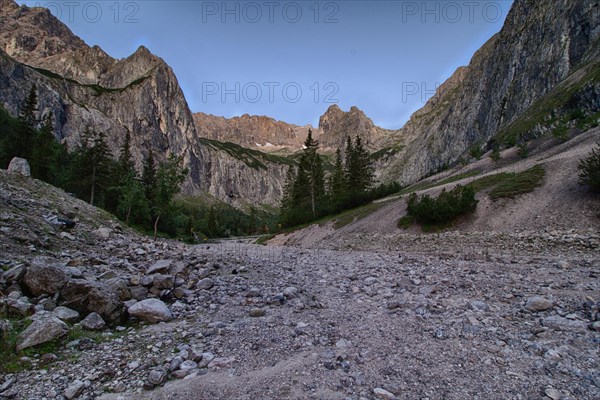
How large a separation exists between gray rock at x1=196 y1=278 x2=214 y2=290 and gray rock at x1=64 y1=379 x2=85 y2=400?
5563 mm

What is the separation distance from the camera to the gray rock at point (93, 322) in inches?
263

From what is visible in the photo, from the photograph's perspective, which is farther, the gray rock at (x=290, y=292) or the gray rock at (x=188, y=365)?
the gray rock at (x=290, y=292)

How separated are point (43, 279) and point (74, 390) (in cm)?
413

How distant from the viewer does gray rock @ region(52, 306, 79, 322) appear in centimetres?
663

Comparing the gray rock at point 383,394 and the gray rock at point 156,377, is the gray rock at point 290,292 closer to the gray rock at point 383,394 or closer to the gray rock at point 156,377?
the gray rock at point 156,377

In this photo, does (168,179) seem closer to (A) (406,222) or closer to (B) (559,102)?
(A) (406,222)

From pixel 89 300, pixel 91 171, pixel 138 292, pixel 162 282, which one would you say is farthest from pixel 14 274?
pixel 91 171

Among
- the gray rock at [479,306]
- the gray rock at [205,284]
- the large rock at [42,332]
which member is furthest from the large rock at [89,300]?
the gray rock at [479,306]

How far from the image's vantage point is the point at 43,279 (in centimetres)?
736

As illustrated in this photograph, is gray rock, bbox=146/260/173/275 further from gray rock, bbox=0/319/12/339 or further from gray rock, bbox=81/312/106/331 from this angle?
gray rock, bbox=0/319/12/339

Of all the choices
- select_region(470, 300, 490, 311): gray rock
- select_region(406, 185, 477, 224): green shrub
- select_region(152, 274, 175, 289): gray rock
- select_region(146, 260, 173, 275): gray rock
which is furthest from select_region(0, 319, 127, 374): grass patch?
select_region(406, 185, 477, 224): green shrub

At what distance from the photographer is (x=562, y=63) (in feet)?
250

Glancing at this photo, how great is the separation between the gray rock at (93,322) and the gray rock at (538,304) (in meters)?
10.8

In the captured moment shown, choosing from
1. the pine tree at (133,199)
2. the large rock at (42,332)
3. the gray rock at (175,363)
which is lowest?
the gray rock at (175,363)
